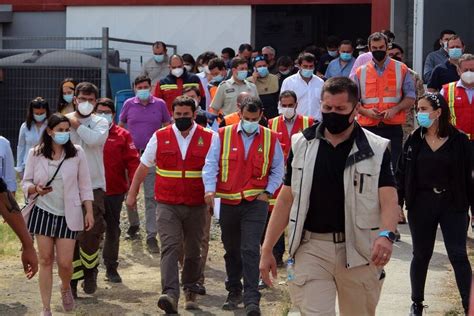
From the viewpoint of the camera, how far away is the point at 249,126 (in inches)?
397

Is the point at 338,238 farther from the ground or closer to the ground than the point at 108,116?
closer to the ground

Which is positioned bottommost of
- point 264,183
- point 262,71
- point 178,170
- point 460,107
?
point 264,183

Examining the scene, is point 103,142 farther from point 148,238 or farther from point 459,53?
point 459,53

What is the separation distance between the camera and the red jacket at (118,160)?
1148 cm

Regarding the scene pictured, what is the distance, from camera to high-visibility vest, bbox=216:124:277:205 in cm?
998

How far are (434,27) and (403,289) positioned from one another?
8153mm

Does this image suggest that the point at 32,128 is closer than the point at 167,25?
Yes

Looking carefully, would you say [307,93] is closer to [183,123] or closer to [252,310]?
[183,123]

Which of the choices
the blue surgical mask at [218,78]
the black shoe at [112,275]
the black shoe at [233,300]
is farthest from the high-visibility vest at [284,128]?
the blue surgical mask at [218,78]

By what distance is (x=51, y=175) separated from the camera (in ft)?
32.2

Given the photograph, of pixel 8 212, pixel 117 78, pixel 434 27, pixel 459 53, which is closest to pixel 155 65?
pixel 117 78

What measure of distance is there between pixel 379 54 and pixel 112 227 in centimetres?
343

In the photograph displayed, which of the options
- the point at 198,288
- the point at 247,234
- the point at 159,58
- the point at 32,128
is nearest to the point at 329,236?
the point at 247,234

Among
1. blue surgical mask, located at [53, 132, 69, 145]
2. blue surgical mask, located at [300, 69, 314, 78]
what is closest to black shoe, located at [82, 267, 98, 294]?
blue surgical mask, located at [53, 132, 69, 145]
